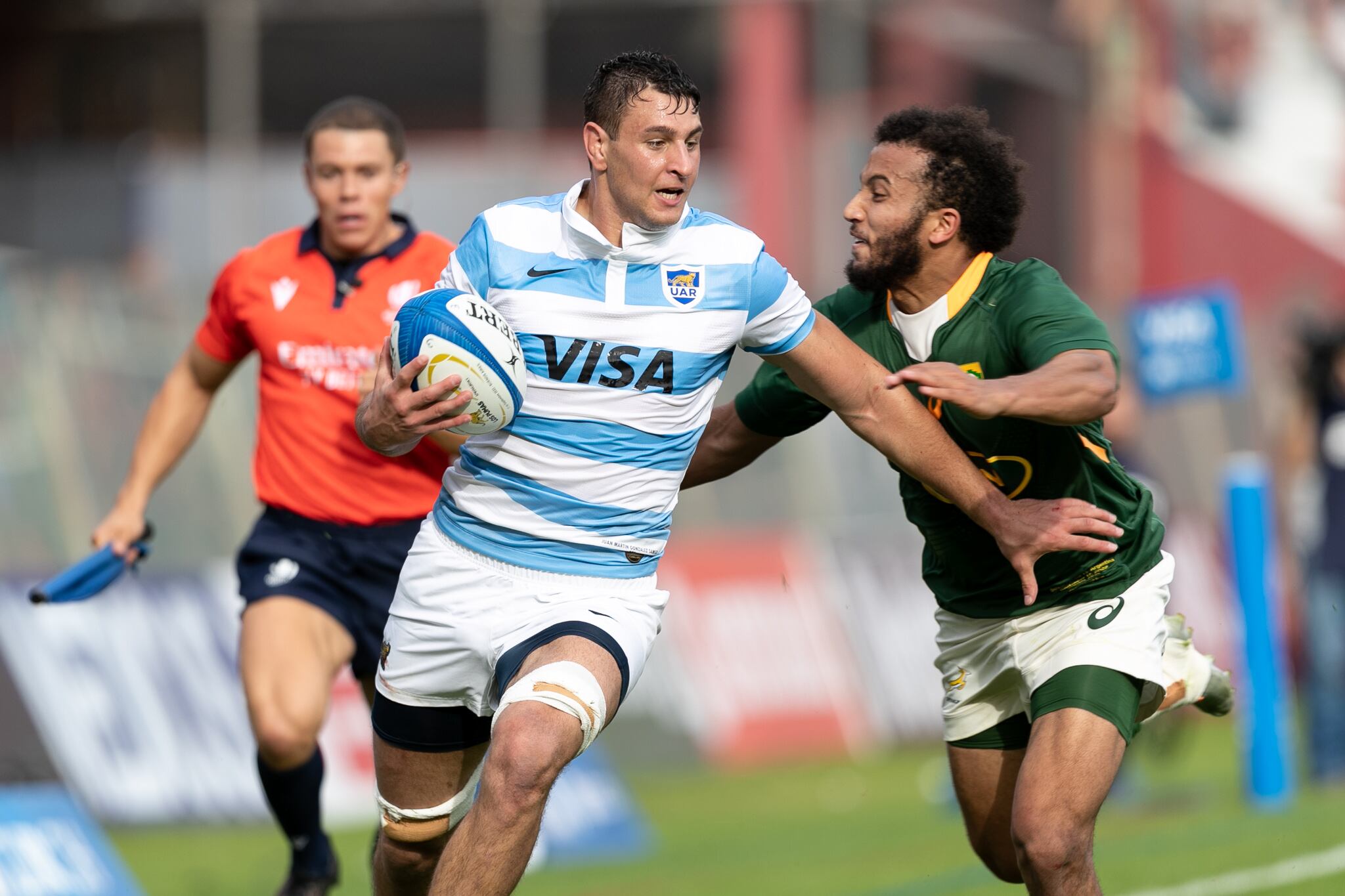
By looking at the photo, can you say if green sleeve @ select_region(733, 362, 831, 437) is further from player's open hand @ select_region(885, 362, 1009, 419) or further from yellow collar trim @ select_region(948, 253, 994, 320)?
player's open hand @ select_region(885, 362, 1009, 419)

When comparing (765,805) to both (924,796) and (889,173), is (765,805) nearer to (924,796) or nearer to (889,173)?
(924,796)

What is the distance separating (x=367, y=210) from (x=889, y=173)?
2.19 metres

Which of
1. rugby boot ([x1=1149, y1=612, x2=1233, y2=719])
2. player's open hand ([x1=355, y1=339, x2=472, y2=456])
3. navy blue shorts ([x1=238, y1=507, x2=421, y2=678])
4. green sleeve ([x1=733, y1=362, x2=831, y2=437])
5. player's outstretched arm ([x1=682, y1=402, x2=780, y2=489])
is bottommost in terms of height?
navy blue shorts ([x1=238, y1=507, x2=421, y2=678])

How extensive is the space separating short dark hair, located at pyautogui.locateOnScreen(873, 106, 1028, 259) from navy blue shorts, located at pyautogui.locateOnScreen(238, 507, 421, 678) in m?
2.42

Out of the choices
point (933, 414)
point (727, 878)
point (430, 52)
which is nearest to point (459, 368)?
point (933, 414)

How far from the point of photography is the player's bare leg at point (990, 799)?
6.27 m

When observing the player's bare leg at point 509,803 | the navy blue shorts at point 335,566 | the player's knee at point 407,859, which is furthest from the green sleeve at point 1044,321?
the navy blue shorts at point 335,566

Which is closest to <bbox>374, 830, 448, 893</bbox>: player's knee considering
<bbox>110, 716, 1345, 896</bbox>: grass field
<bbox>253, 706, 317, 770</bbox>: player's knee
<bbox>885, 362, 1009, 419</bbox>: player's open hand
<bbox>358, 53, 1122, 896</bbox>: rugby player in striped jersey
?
<bbox>358, 53, 1122, 896</bbox>: rugby player in striped jersey

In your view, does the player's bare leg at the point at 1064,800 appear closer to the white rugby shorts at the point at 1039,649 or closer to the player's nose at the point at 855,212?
the white rugby shorts at the point at 1039,649

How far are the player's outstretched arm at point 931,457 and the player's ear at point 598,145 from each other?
2.64 ft

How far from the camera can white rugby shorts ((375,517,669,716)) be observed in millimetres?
5680

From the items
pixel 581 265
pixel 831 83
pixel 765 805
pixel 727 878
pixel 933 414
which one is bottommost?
pixel 765 805

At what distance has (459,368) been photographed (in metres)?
5.43

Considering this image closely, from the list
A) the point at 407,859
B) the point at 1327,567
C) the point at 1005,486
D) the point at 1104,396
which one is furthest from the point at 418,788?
the point at 1327,567
